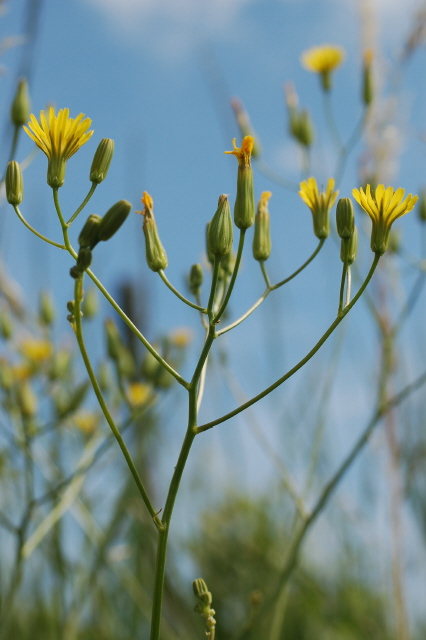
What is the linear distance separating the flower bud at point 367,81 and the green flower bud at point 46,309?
3.43ft

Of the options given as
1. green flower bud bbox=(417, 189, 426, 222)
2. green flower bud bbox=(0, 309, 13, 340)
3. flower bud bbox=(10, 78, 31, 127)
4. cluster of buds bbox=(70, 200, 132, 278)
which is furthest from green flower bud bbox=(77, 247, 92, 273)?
green flower bud bbox=(417, 189, 426, 222)

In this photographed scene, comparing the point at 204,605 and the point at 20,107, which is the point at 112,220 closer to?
the point at 204,605

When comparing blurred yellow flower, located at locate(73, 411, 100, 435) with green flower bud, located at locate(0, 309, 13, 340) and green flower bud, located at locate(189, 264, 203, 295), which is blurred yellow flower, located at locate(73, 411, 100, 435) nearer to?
green flower bud, located at locate(0, 309, 13, 340)

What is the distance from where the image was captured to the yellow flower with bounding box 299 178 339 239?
109cm

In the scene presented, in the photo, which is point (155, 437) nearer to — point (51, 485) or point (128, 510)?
point (128, 510)

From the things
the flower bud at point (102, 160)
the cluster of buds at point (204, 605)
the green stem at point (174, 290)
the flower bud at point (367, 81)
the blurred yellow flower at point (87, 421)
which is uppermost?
the flower bud at point (367, 81)

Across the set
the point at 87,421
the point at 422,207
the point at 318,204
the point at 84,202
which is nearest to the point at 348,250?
the point at 318,204

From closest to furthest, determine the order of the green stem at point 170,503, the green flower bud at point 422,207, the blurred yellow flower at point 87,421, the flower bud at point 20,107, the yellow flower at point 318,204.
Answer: the green stem at point 170,503 < the yellow flower at point 318,204 < the flower bud at point 20,107 < the green flower bud at point 422,207 < the blurred yellow flower at point 87,421

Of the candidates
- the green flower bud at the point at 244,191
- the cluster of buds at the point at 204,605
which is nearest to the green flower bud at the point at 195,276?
the green flower bud at the point at 244,191

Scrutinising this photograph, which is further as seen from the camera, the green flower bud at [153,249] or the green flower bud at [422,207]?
the green flower bud at [422,207]

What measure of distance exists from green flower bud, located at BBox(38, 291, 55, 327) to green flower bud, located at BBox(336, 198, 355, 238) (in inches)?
46.5

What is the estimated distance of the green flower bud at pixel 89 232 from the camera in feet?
2.96

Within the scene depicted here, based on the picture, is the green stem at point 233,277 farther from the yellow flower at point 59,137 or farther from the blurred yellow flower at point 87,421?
the blurred yellow flower at point 87,421

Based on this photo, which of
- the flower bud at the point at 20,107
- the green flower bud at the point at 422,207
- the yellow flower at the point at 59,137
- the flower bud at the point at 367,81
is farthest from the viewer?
the flower bud at the point at 367,81
